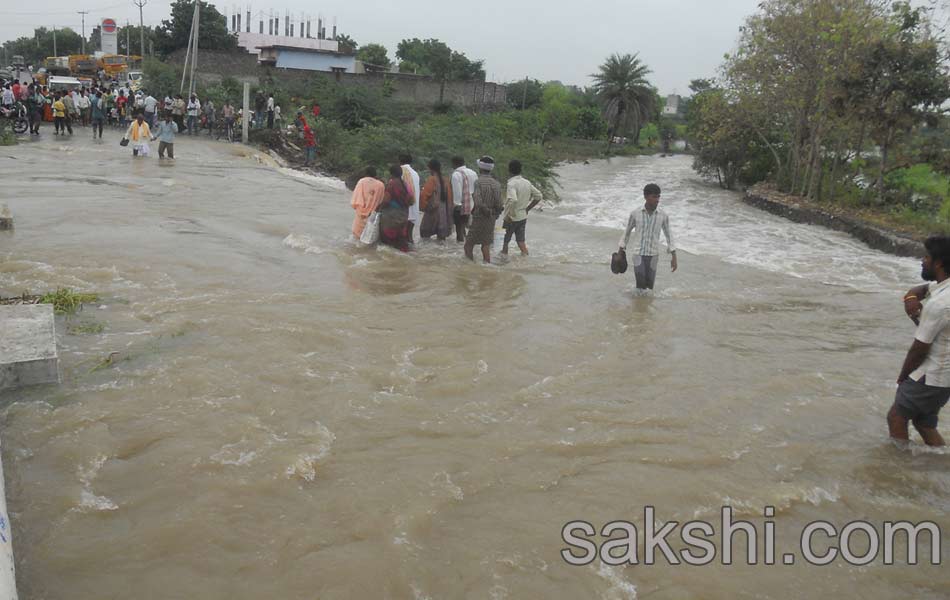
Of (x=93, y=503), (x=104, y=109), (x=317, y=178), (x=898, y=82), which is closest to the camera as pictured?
(x=93, y=503)

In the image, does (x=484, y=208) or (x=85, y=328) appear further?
(x=484, y=208)

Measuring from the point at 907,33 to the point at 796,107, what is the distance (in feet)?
13.5

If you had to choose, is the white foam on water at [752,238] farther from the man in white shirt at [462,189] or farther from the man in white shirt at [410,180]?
the man in white shirt at [410,180]

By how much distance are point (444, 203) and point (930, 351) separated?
7917mm

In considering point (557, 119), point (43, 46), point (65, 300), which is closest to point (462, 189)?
point (65, 300)

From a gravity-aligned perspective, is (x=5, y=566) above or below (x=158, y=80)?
below

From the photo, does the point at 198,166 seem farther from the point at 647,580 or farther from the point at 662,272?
the point at 647,580

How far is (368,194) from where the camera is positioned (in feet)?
36.0

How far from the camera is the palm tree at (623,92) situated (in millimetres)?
58250

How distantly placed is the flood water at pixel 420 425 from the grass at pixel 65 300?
0.13 m

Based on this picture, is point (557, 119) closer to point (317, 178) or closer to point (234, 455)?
point (317, 178)

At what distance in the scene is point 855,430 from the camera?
5.53 metres

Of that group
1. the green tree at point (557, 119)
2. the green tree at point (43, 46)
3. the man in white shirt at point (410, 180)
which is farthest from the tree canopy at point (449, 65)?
the green tree at point (43, 46)

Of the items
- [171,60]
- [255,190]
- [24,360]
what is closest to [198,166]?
[255,190]
